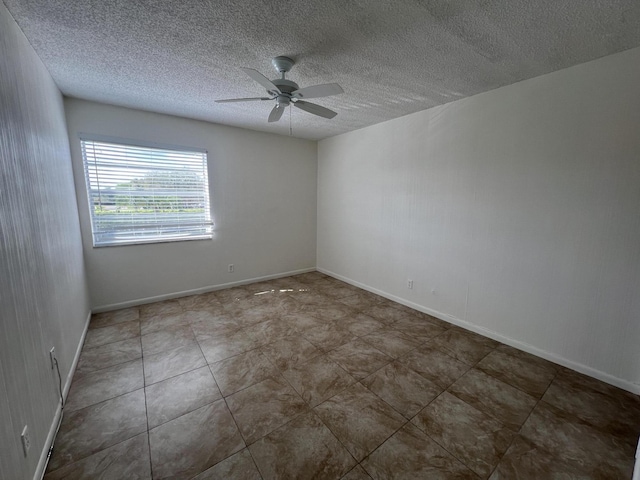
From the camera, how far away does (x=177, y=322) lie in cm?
301

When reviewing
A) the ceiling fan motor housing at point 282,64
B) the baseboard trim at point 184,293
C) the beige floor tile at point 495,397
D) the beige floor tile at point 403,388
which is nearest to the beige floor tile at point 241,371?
the beige floor tile at point 403,388

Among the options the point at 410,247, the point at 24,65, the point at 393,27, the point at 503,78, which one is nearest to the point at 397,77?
the point at 393,27

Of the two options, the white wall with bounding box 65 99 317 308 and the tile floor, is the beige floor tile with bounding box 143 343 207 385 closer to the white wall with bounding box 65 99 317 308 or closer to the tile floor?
the tile floor

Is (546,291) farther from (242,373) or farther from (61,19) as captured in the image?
(61,19)

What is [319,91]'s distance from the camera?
1.94m

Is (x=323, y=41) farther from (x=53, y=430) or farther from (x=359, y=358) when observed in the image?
(x=53, y=430)

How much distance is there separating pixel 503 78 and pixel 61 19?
332 centimetres

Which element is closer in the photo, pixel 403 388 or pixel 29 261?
pixel 29 261

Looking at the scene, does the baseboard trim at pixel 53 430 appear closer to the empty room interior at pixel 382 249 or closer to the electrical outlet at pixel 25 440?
the empty room interior at pixel 382 249

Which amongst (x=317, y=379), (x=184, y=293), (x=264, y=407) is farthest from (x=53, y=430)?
(x=184, y=293)

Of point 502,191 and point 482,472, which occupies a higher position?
point 502,191

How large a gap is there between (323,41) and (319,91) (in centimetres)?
30

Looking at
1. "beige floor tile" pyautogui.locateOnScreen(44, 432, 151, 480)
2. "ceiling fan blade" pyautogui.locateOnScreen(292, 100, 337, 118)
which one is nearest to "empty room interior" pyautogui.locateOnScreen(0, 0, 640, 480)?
"beige floor tile" pyautogui.locateOnScreen(44, 432, 151, 480)

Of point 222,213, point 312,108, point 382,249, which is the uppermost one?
point 312,108
